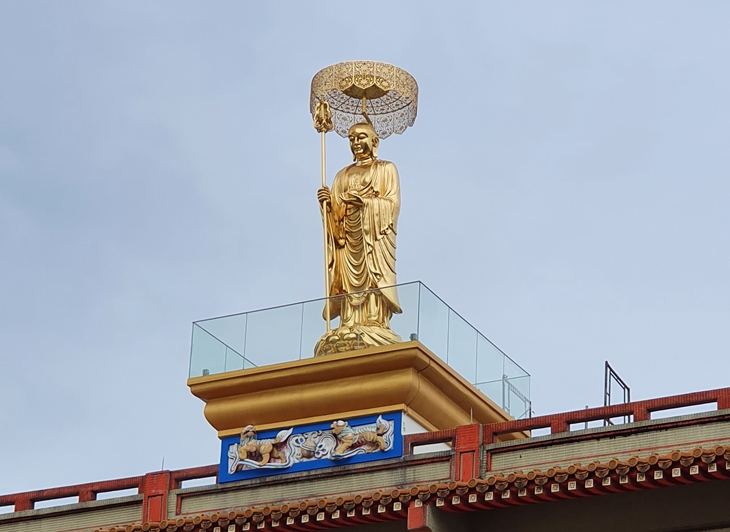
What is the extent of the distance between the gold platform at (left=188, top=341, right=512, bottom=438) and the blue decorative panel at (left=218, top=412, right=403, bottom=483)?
0.19m

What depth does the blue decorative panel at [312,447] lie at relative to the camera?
79.4ft

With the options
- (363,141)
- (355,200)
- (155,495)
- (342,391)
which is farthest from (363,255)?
(155,495)

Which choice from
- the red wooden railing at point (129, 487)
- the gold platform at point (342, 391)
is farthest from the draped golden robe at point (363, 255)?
the red wooden railing at point (129, 487)

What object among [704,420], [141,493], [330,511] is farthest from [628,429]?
[141,493]

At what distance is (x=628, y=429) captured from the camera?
2180 cm

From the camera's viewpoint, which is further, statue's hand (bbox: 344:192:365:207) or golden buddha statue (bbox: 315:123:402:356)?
statue's hand (bbox: 344:192:365:207)

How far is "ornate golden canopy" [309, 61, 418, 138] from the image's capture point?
2905 cm

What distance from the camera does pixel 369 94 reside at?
1151 inches

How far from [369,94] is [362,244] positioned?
3103 mm

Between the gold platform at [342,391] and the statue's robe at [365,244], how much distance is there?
1588 mm

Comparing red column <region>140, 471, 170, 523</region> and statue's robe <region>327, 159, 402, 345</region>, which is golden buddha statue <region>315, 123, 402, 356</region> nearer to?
statue's robe <region>327, 159, 402, 345</region>

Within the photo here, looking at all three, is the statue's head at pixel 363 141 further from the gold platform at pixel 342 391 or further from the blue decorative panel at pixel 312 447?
the blue decorative panel at pixel 312 447

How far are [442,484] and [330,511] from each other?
1.52 metres

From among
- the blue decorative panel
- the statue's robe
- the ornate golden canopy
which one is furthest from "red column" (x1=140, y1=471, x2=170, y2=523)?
the ornate golden canopy
